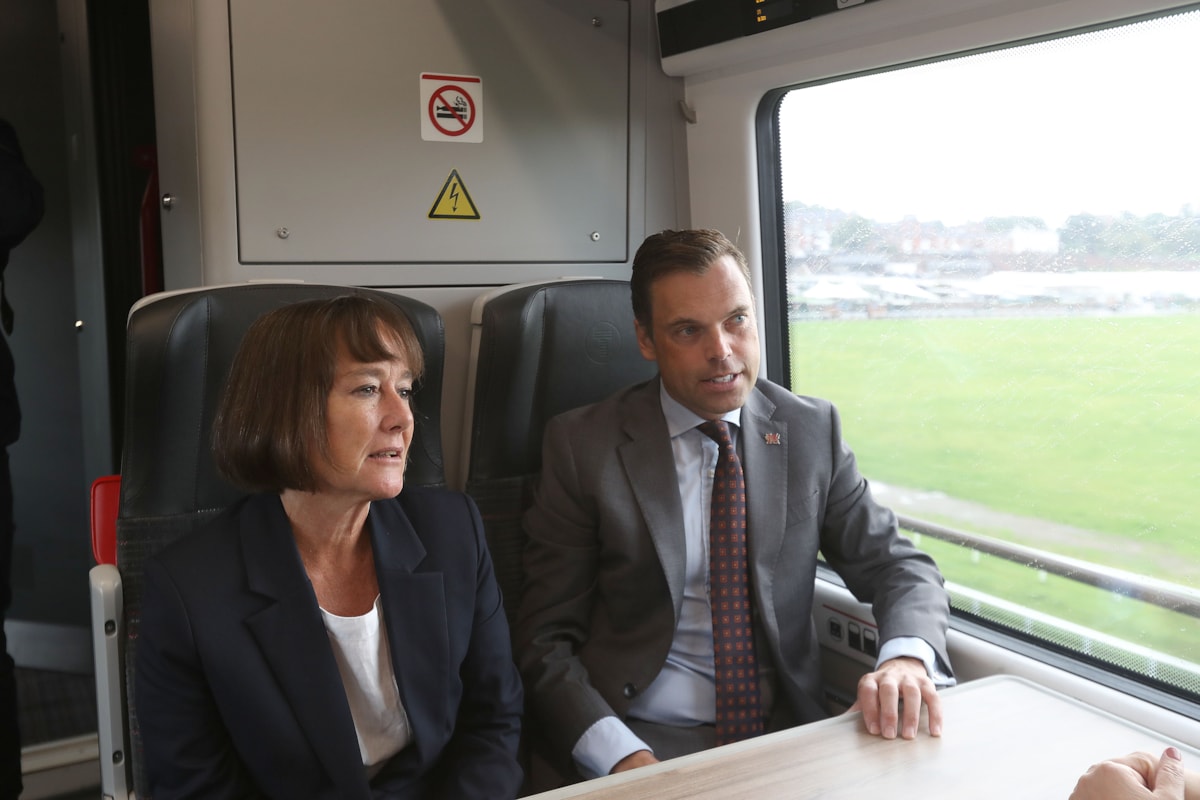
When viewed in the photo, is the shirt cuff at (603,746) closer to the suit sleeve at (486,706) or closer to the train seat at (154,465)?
the suit sleeve at (486,706)

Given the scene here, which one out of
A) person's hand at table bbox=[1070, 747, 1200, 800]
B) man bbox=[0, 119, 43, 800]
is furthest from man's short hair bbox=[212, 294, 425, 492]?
man bbox=[0, 119, 43, 800]

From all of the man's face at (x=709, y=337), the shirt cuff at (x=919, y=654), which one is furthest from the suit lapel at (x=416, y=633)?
the shirt cuff at (x=919, y=654)

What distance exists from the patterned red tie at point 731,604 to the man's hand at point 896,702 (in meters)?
0.44

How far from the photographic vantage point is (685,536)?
7.16 feet

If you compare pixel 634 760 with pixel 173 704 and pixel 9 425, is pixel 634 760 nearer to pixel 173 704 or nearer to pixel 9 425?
pixel 173 704

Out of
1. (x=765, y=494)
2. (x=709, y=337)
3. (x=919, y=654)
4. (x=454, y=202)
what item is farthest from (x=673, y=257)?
(x=919, y=654)

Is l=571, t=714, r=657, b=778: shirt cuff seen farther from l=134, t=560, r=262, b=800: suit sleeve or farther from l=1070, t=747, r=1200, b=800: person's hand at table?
l=1070, t=747, r=1200, b=800: person's hand at table

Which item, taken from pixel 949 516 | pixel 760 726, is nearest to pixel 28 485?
pixel 760 726

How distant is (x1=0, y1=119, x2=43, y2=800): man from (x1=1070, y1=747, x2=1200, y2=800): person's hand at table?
2.82 metres

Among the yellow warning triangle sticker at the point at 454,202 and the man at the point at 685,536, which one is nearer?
the man at the point at 685,536

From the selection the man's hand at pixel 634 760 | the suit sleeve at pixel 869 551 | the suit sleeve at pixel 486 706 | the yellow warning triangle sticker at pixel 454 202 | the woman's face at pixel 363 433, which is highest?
the yellow warning triangle sticker at pixel 454 202

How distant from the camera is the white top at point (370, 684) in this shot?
5.57 ft

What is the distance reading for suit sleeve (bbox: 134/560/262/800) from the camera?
5.16ft

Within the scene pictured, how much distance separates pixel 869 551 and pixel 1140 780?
3.12ft
